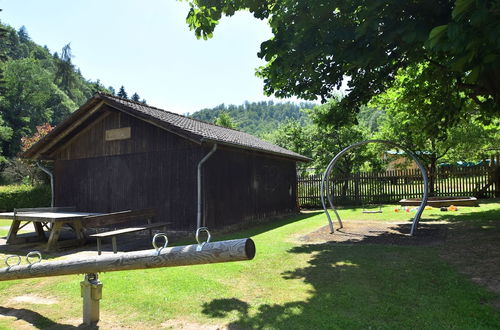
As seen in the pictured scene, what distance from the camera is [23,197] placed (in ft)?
71.6

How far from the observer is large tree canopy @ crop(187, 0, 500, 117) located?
13.2 ft

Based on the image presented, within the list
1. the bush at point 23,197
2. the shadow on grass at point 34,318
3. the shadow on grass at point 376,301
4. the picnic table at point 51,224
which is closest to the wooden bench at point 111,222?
the picnic table at point 51,224

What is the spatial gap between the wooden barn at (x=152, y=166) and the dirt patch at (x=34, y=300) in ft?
17.7

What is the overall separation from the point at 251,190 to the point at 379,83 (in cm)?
646

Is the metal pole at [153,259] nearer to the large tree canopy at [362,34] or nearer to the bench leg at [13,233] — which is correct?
the large tree canopy at [362,34]

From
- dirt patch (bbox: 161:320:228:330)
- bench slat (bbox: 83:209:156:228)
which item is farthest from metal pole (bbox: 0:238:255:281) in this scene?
bench slat (bbox: 83:209:156:228)

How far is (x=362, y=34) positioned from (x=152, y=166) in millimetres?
8467

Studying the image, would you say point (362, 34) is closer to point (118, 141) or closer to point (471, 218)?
point (471, 218)

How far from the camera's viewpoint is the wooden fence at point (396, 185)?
18438 millimetres

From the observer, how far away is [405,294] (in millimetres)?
4676

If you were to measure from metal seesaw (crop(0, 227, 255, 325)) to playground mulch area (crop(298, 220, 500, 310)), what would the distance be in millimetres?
3374

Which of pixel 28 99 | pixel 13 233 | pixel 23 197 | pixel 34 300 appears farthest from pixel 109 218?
pixel 28 99

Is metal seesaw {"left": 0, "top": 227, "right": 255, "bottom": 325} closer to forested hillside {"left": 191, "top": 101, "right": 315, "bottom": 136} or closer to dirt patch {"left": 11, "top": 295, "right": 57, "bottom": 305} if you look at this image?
dirt patch {"left": 11, "top": 295, "right": 57, "bottom": 305}

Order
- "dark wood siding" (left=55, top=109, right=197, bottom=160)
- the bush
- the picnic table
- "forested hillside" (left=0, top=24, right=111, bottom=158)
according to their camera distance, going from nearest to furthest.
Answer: the picnic table, "dark wood siding" (left=55, top=109, right=197, bottom=160), the bush, "forested hillside" (left=0, top=24, right=111, bottom=158)
